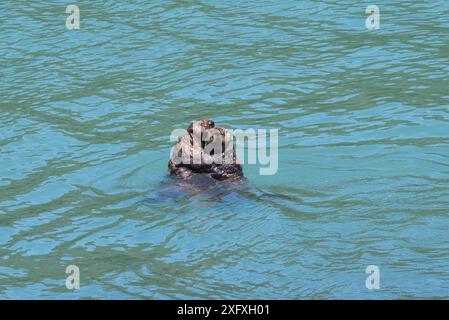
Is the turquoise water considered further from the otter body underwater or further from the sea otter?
the sea otter

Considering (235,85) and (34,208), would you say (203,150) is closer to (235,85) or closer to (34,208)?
(34,208)

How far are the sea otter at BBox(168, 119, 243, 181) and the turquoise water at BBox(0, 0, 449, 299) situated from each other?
→ 0.82 ft

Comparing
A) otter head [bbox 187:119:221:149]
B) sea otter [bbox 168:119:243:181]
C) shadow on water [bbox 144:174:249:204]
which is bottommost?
shadow on water [bbox 144:174:249:204]

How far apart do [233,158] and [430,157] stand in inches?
91.8

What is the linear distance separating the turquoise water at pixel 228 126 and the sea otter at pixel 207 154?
→ 250 mm

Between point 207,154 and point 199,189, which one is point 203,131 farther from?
point 199,189

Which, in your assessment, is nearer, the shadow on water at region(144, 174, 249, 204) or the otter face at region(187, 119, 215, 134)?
the shadow on water at region(144, 174, 249, 204)

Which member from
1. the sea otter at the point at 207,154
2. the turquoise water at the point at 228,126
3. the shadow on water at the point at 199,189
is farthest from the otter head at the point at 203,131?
the turquoise water at the point at 228,126

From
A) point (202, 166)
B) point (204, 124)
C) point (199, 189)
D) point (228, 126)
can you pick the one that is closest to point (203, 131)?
point (204, 124)

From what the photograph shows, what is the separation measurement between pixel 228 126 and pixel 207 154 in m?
1.99

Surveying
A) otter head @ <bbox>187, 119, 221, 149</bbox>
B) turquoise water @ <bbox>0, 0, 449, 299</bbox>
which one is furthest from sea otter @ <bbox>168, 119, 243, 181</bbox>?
turquoise water @ <bbox>0, 0, 449, 299</bbox>

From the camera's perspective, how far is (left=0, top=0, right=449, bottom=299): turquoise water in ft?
30.9

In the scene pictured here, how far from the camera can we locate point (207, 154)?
36.6 feet

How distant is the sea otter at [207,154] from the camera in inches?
436
